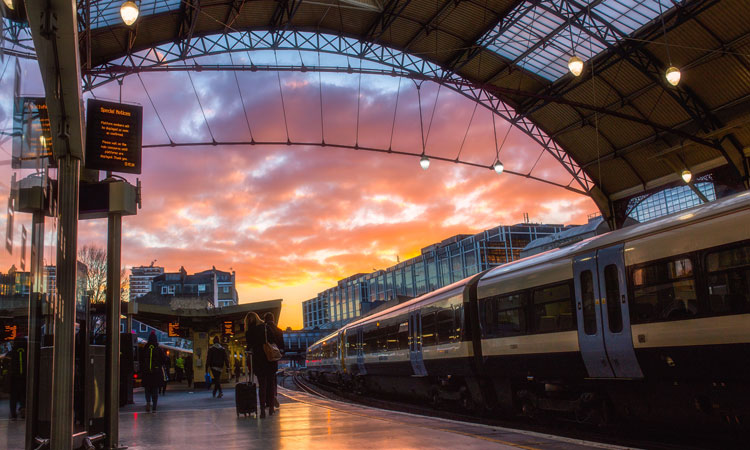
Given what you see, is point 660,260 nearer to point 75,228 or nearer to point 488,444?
point 488,444

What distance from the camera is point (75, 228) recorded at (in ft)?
16.4

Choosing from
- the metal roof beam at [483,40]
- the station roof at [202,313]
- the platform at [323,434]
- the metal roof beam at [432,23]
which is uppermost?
the metal roof beam at [432,23]

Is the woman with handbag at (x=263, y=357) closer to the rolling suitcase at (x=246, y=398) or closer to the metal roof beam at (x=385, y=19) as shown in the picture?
the rolling suitcase at (x=246, y=398)

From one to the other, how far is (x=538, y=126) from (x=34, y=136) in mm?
24677

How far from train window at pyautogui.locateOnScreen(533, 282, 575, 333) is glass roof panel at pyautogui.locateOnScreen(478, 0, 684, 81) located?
9.83m

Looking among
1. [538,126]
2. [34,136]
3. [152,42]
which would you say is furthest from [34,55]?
[538,126]

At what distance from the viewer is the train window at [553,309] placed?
369 inches

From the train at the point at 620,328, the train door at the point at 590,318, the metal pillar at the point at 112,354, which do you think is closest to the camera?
the metal pillar at the point at 112,354

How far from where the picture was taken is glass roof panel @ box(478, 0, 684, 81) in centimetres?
1888

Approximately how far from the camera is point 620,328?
8312mm

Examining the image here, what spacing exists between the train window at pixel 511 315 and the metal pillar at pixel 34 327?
768 cm

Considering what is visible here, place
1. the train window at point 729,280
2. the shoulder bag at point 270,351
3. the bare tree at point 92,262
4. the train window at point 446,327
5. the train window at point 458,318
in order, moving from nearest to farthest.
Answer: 1. the bare tree at point 92,262
2. the train window at point 729,280
3. the shoulder bag at point 270,351
4. the train window at point 458,318
5. the train window at point 446,327

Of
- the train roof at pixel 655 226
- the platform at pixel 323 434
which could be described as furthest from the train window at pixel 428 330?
the platform at pixel 323 434

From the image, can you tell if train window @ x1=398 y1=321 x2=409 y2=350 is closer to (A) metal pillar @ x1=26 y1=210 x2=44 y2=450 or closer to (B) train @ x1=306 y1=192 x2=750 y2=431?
(B) train @ x1=306 y1=192 x2=750 y2=431
